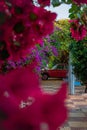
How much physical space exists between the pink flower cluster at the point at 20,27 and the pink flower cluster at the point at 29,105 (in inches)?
8.0

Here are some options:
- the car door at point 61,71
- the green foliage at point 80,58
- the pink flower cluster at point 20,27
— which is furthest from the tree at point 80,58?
the car door at point 61,71

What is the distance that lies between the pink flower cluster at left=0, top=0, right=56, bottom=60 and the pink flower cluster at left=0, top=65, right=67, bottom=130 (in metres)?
0.20

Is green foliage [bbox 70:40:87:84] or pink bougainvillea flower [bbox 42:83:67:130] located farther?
green foliage [bbox 70:40:87:84]

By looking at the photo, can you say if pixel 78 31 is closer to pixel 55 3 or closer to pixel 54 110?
pixel 55 3

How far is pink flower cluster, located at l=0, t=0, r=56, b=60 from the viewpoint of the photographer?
62 centimetres

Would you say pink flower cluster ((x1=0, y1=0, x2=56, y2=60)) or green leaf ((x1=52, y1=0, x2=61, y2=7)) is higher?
green leaf ((x1=52, y1=0, x2=61, y2=7))

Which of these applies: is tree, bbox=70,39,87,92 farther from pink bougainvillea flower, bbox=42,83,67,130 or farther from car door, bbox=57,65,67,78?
car door, bbox=57,65,67,78

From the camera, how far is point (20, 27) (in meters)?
0.68

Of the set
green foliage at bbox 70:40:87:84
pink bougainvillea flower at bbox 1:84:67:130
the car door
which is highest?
pink bougainvillea flower at bbox 1:84:67:130

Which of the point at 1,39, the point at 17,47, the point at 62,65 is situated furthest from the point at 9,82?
the point at 62,65

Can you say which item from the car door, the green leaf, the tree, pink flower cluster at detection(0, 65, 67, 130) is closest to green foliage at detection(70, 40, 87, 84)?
the tree

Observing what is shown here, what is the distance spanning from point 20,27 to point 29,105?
326 millimetres

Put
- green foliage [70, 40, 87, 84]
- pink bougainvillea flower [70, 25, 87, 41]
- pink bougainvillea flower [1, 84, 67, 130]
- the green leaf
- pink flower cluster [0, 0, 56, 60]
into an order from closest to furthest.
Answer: pink bougainvillea flower [1, 84, 67, 130]
pink flower cluster [0, 0, 56, 60]
pink bougainvillea flower [70, 25, 87, 41]
the green leaf
green foliage [70, 40, 87, 84]

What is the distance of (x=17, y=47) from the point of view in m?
0.69
